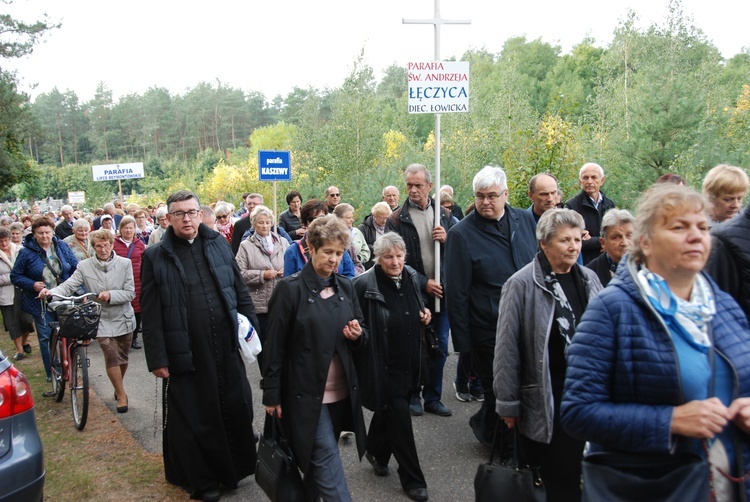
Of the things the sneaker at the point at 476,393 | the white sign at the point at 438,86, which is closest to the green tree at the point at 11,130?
the white sign at the point at 438,86

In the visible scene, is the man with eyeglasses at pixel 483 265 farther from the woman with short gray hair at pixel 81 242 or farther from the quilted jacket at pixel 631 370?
the woman with short gray hair at pixel 81 242

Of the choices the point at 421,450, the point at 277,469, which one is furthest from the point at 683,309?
the point at 421,450

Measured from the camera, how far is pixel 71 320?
614cm

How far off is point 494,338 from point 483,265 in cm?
56

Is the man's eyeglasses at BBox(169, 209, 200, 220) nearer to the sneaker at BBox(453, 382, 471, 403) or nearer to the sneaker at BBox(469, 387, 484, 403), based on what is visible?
the sneaker at BBox(453, 382, 471, 403)

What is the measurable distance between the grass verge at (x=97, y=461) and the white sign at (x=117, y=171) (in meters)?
15.9

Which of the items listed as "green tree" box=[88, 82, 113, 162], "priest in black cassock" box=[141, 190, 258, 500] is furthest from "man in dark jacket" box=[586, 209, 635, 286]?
"green tree" box=[88, 82, 113, 162]

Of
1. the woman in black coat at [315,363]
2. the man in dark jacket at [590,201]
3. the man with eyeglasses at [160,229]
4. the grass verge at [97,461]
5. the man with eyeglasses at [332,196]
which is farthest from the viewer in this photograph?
the man with eyeglasses at [332,196]

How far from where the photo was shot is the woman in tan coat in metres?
7.08

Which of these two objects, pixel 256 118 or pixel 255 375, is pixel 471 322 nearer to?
pixel 255 375

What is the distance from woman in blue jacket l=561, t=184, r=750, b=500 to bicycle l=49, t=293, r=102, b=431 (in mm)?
5344

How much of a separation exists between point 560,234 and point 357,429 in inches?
70.6

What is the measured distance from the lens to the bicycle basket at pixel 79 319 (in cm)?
612

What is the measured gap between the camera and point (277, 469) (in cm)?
368
